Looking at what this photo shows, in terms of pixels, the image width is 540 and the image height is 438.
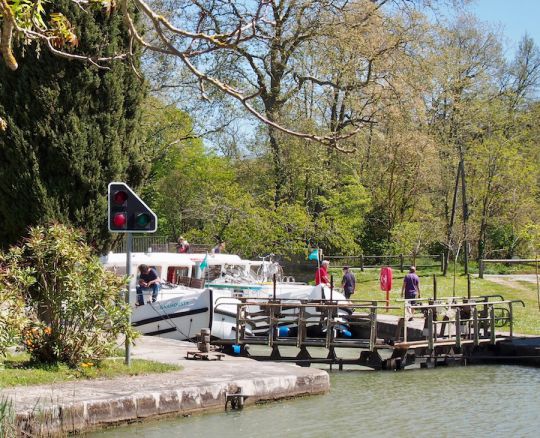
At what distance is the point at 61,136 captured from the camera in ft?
55.7

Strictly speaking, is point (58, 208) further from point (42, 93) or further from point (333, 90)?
point (333, 90)

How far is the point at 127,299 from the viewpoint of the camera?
14.9 metres

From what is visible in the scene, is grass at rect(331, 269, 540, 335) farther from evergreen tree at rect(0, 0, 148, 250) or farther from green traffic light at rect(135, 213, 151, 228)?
green traffic light at rect(135, 213, 151, 228)

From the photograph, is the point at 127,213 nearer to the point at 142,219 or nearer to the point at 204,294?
the point at 142,219

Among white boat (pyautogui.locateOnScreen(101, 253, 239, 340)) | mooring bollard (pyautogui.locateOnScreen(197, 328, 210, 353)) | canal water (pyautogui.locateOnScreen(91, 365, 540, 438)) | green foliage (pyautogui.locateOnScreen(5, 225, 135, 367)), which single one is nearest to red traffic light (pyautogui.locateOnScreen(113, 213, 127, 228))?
green foliage (pyautogui.locateOnScreen(5, 225, 135, 367))

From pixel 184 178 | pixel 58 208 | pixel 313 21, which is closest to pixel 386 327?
pixel 58 208

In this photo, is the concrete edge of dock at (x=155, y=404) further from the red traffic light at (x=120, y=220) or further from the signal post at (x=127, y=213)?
the red traffic light at (x=120, y=220)

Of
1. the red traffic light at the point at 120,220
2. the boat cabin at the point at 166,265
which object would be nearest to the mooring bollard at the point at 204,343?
the red traffic light at the point at 120,220

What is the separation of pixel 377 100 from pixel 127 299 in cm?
2735

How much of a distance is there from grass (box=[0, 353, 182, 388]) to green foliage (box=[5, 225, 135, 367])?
23 centimetres

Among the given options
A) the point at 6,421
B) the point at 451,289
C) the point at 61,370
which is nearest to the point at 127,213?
the point at 61,370

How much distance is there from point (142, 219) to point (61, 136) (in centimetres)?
325

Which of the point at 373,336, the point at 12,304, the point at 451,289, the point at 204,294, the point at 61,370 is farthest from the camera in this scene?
the point at 451,289

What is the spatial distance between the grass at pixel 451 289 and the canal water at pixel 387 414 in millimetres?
12721
